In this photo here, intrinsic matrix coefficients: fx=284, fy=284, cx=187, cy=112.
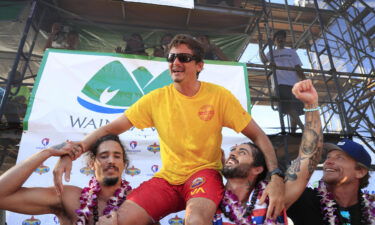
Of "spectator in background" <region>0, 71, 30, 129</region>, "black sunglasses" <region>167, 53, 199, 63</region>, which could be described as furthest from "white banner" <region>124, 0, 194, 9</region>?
"black sunglasses" <region>167, 53, 199, 63</region>

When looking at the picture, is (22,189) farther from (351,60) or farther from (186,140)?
(351,60)

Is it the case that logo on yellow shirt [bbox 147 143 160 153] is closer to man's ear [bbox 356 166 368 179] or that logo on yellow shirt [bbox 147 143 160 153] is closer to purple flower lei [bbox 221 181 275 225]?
purple flower lei [bbox 221 181 275 225]

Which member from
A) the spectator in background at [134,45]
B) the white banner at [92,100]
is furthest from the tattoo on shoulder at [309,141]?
the spectator in background at [134,45]

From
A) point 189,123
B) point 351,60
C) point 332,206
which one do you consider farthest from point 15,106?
point 351,60

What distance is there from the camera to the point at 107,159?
2.66 meters

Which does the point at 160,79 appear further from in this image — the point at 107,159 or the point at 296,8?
the point at 296,8

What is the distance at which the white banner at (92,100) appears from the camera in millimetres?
4031

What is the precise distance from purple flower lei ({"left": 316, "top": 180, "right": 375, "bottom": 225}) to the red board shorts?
1001mm

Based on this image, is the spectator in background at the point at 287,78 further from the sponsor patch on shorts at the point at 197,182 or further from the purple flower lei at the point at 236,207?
the sponsor patch on shorts at the point at 197,182

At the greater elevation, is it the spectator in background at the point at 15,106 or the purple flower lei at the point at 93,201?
the spectator in background at the point at 15,106

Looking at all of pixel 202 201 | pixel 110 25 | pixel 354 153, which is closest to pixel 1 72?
pixel 110 25

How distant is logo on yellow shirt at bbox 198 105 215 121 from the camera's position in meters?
2.30

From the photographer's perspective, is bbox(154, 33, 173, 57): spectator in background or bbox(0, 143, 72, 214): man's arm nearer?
bbox(0, 143, 72, 214): man's arm

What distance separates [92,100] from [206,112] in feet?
8.74
